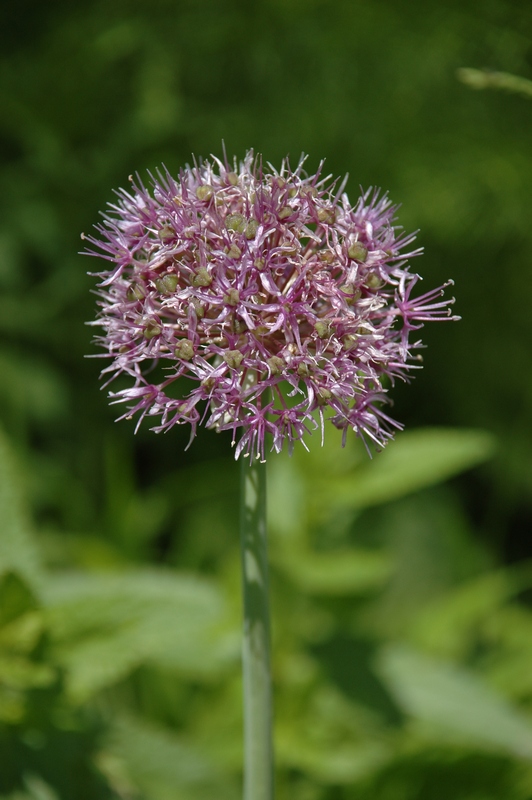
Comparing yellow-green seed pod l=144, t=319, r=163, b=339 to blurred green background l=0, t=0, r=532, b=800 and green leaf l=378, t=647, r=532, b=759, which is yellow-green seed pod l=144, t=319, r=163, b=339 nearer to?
blurred green background l=0, t=0, r=532, b=800

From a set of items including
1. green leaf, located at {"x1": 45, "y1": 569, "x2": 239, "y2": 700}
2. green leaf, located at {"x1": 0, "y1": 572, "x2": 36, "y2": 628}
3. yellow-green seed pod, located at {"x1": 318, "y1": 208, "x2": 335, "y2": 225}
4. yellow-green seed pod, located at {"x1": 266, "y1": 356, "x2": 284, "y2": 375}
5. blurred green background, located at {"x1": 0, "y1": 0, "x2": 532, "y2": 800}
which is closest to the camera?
yellow-green seed pod, located at {"x1": 266, "y1": 356, "x2": 284, "y2": 375}

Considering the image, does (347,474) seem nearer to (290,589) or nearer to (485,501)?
(290,589)

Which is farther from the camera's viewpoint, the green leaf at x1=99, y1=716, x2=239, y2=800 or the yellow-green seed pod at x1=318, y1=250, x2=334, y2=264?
the green leaf at x1=99, y1=716, x2=239, y2=800

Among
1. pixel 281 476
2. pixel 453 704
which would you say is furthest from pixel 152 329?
pixel 453 704

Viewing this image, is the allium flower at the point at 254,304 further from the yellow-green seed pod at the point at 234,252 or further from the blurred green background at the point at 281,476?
the blurred green background at the point at 281,476

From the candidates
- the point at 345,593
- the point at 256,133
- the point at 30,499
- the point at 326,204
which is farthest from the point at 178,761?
the point at 256,133

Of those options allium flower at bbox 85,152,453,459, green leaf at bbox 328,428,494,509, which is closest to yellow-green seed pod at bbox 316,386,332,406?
allium flower at bbox 85,152,453,459
